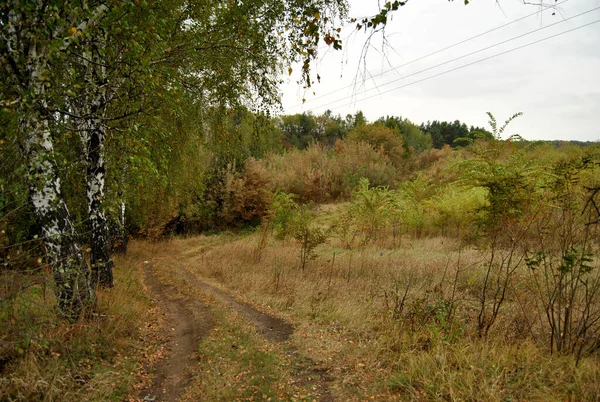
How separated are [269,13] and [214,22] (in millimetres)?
1699

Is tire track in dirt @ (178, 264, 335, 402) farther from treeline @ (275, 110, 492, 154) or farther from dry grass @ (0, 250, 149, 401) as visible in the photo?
treeline @ (275, 110, 492, 154)

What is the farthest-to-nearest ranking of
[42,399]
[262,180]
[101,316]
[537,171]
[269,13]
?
[262,180], [537,171], [269,13], [101,316], [42,399]

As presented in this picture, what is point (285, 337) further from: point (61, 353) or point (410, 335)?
point (61, 353)

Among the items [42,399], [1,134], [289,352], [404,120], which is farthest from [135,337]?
[404,120]

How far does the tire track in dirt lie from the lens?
4102 millimetres

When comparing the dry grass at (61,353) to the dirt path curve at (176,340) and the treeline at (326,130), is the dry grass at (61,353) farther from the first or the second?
the treeline at (326,130)

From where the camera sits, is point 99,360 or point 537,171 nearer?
point 99,360

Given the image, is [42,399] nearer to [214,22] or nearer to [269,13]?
[269,13]

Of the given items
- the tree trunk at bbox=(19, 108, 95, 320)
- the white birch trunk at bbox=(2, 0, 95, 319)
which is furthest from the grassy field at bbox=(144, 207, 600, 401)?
the white birch trunk at bbox=(2, 0, 95, 319)

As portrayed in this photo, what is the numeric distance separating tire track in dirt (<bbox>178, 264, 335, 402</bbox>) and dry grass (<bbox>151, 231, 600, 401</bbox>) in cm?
15

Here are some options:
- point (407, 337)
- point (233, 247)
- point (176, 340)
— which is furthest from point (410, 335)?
point (233, 247)

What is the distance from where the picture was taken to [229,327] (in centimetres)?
571

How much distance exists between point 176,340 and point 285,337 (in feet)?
5.71

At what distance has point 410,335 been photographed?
4.62 m
